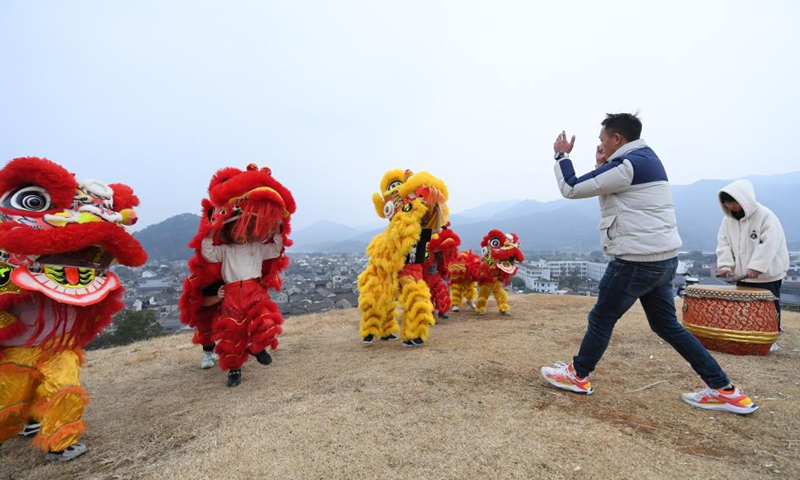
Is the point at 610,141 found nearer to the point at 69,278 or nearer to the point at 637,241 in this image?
the point at 637,241

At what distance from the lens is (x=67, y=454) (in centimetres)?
241

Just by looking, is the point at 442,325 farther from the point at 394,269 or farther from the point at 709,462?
the point at 709,462

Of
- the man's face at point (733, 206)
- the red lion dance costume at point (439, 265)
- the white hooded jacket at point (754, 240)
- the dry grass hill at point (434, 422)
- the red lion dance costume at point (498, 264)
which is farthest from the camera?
the red lion dance costume at point (498, 264)

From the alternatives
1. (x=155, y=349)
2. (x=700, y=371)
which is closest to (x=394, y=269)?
(x=700, y=371)

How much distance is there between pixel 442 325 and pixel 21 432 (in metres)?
5.01

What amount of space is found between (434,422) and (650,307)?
5.79 feet

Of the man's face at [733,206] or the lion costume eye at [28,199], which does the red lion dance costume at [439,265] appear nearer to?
the man's face at [733,206]

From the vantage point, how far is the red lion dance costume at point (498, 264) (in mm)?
6930

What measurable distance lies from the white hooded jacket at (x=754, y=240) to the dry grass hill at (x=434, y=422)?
955mm

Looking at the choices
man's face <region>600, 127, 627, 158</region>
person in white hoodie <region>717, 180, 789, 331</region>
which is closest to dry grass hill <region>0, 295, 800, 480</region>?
person in white hoodie <region>717, 180, 789, 331</region>

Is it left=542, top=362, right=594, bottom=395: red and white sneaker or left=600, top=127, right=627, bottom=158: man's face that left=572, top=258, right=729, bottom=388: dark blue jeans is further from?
left=600, top=127, right=627, bottom=158: man's face

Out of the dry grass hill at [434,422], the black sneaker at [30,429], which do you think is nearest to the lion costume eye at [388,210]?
the dry grass hill at [434,422]

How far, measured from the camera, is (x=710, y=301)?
13.2ft

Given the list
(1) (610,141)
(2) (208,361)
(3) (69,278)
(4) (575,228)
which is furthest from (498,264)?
(4) (575,228)
